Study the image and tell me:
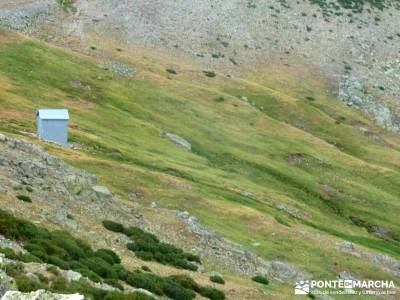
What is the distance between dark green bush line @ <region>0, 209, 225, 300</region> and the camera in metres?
29.5

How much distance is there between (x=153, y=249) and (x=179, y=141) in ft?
147

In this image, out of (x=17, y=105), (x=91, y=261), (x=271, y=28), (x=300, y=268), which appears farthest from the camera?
(x=271, y=28)

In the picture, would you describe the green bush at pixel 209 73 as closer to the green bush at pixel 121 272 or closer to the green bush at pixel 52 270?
the green bush at pixel 121 272

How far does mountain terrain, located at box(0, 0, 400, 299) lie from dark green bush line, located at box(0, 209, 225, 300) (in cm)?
31

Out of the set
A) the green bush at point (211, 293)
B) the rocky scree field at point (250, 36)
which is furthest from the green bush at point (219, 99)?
the green bush at point (211, 293)

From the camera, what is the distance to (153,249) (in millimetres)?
40531

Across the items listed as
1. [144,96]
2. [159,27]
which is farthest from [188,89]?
[159,27]

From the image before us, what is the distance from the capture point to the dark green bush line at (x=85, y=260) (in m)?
29.5

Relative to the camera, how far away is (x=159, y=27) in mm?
133125

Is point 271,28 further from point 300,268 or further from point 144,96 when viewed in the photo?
point 300,268

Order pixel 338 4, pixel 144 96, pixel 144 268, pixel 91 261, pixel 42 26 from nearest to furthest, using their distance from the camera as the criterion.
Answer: pixel 91 261
pixel 144 268
pixel 144 96
pixel 42 26
pixel 338 4

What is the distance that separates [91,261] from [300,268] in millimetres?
22179

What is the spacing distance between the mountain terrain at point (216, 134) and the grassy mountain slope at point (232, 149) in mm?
298

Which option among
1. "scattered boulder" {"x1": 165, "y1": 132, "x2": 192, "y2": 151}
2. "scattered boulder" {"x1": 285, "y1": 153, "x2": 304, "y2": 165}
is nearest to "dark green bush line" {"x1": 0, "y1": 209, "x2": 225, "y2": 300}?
"scattered boulder" {"x1": 165, "y1": 132, "x2": 192, "y2": 151}
